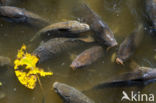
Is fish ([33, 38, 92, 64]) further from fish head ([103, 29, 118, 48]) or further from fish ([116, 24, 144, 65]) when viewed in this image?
fish ([116, 24, 144, 65])

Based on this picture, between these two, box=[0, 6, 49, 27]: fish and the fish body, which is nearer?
the fish body

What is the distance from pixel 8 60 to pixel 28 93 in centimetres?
68

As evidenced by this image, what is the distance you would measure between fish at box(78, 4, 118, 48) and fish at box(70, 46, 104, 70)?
7.0 inches

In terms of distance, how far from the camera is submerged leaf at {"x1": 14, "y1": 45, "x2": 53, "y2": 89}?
3.93 m

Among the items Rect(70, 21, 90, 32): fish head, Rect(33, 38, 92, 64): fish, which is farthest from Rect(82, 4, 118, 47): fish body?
Rect(33, 38, 92, 64): fish

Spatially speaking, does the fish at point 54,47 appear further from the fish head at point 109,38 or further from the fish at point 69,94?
the fish at point 69,94

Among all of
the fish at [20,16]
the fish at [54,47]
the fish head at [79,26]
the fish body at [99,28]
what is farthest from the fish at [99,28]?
the fish at [20,16]

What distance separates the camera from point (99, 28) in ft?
14.1

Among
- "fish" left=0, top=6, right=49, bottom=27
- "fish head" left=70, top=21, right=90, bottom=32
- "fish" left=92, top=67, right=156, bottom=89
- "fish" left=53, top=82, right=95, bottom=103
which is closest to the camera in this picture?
"fish" left=53, top=82, right=95, bottom=103

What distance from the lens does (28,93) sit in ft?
12.9

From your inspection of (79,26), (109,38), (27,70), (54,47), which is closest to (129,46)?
(109,38)

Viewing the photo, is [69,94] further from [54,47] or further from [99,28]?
[99,28]

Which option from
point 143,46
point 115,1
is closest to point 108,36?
point 143,46

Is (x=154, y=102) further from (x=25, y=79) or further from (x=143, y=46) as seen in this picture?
(x=25, y=79)
